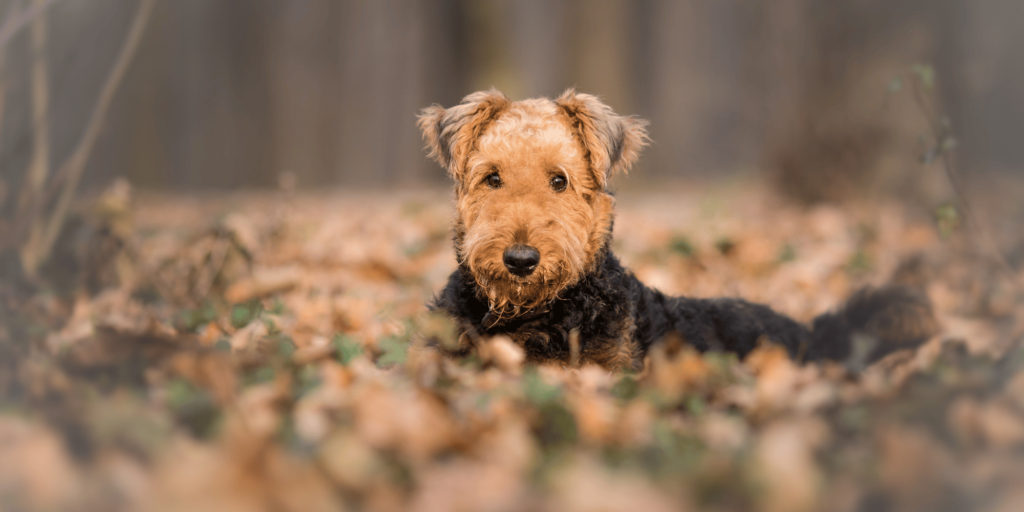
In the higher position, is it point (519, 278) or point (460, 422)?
point (519, 278)

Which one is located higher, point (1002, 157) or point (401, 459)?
point (1002, 157)

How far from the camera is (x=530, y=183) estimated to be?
3.43m

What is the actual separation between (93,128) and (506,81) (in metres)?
9.62

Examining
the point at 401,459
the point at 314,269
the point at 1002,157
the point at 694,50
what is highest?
the point at 694,50

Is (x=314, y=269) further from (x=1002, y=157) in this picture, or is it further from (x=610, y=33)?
(x=610, y=33)

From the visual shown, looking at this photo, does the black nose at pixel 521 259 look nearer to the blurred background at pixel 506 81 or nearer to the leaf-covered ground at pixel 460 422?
the leaf-covered ground at pixel 460 422

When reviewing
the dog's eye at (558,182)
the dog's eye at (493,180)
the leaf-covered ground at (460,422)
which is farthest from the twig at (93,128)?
the dog's eye at (558,182)

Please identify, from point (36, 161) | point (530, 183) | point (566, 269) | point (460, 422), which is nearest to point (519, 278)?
point (566, 269)

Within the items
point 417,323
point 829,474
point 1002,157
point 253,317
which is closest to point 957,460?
point 829,474

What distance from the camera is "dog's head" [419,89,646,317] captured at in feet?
10.3

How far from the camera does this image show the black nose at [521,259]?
3.04 m

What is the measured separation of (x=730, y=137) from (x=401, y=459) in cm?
3042

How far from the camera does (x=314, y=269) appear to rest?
19.4 feet

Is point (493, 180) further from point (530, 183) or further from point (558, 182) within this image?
point (558, 182)
